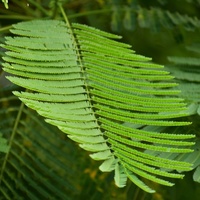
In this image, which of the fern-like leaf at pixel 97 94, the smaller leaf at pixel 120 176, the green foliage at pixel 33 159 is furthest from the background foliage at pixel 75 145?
the smaller leaf at pixel 120 176

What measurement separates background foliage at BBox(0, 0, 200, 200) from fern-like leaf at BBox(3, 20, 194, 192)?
0.13 m

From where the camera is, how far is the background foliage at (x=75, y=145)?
103 centimetres

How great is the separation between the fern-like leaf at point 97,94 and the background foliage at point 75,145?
130 millimetres

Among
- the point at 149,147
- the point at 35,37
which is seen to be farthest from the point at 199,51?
the point at 149,147

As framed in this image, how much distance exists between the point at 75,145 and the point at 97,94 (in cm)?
56

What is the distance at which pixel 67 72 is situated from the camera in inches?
30.6

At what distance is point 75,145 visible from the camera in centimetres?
128

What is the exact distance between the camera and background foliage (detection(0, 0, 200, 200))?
1025mm

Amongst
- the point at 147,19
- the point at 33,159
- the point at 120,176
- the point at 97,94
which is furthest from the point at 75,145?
the point at 120,176

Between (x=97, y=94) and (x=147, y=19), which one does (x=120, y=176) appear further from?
(x=147, y=19)

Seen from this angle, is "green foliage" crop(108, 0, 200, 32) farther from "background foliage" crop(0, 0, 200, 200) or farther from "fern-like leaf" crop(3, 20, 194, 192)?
"fern-like leaf" crop(3, 20, 194, 192)

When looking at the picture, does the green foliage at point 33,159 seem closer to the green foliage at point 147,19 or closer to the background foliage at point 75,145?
the background foliage at point 75,145

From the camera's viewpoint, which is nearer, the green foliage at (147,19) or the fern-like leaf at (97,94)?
the fern-like leaf at (97,94)

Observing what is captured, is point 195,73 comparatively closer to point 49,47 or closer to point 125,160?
point 49,47
